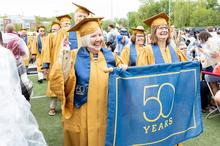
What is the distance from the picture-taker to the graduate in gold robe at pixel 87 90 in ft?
10.1

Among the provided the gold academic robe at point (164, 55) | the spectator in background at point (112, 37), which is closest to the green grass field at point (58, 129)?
the gold academic robe at point (164, 55)

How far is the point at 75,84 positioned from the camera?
3080 millimetres

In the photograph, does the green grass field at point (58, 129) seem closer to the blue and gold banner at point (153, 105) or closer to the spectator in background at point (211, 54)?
the spectator in background at point (211, 54)

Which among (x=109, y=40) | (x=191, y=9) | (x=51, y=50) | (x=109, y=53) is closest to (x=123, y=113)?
(x=109, y=53)

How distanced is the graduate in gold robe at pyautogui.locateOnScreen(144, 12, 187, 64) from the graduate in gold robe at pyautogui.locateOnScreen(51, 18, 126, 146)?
3.34 feet

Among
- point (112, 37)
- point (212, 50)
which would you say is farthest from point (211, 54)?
point (112, 37)

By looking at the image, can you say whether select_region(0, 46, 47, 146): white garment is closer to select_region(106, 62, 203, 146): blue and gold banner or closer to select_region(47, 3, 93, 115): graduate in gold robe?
select_region(106, 62, 203, 146): blue and gold banner

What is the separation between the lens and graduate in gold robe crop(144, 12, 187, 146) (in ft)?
13.2

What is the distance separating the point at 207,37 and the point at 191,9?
57.6 m

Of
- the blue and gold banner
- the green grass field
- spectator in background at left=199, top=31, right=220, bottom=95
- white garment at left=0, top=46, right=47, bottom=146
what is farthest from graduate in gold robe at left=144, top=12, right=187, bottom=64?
white garment at left=0, top=46, right=47, bottom=146

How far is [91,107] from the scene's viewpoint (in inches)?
122

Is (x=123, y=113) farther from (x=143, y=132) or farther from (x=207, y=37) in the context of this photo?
(x=207, y=37)

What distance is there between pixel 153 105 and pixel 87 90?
2.27ft

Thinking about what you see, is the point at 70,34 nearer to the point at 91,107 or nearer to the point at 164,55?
the point at 164,55
